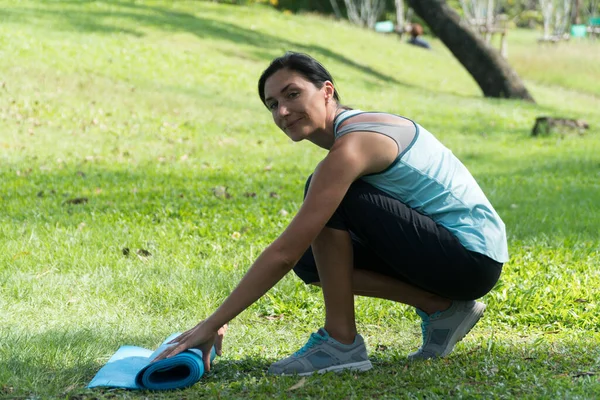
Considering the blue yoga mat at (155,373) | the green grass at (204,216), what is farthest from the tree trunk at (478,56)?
the blue yoga mat at (155,373)

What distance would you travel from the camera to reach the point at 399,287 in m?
3.63

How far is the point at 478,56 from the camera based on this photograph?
18344 mm

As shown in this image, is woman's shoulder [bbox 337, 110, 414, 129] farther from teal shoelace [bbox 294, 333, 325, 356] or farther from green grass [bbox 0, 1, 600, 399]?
green grass [bbox 0, 1, 600, 399]

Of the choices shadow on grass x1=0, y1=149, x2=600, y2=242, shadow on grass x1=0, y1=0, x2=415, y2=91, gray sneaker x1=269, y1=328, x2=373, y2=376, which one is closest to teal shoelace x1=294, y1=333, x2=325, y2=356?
gray sneaker x1=269, y1=328, x2=373, y2=376

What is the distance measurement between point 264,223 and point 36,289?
2101 millimetres

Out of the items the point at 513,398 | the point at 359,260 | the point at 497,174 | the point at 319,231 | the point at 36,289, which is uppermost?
the point at 319,231

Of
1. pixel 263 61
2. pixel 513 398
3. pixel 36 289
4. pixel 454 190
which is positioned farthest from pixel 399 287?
pixel 263 61

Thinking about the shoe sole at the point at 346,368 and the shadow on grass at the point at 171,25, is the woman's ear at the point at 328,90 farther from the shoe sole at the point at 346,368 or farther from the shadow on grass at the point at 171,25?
the shadow on grass at the point at 171,25

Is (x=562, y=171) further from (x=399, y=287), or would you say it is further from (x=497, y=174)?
(x=399, y=287)

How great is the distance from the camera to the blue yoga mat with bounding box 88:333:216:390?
10.8 feet

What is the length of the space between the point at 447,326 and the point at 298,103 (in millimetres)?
1175

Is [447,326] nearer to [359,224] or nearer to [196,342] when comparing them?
[359,224]

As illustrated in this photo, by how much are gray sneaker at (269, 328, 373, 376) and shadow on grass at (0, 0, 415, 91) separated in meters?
14.6

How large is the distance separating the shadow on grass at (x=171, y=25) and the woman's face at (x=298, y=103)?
47.5 ft
